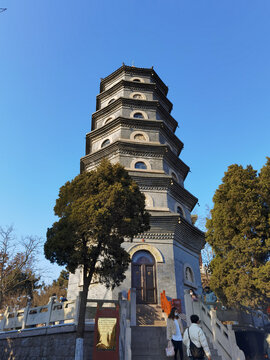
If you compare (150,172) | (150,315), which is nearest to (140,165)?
(150,172)

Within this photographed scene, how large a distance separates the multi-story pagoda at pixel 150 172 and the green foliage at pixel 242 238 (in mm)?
1717

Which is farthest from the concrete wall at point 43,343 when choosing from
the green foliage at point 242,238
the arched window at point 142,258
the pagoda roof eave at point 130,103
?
the pagoda roof eave at point 130,103

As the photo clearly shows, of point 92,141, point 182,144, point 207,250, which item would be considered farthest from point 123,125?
point 207,250

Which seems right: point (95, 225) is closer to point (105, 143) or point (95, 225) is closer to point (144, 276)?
point (144, 276)

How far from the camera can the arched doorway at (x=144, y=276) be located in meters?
11.3

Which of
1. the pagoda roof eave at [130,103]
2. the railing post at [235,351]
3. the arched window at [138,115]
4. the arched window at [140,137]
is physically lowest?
the railing post at [235,351]

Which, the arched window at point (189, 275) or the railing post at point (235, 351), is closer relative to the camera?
the railing post at point (235, 351)

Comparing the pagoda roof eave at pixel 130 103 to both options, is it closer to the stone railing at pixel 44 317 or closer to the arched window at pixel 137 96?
the arched window at pixel 137 96

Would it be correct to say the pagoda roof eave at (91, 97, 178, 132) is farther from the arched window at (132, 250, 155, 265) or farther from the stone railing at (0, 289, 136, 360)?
the stone railing at (0, 289, 136, 360)

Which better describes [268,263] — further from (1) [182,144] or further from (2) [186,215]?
(1) [182,144]

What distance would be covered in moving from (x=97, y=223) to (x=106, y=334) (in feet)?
8.88

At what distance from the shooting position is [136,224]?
26.1 feet

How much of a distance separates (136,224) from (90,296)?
5.11 metres

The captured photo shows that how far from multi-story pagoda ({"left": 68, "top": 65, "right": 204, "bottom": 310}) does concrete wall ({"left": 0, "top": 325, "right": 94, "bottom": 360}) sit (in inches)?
119
